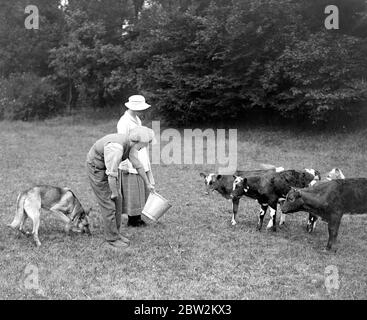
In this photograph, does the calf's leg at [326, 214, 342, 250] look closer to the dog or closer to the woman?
the woman

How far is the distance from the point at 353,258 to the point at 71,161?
10197mm

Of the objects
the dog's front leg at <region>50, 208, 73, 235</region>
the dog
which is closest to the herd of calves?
the dog

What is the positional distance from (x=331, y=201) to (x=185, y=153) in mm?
9200


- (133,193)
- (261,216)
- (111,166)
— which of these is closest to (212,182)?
(261,216)

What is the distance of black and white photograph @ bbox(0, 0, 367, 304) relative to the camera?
6.66 metres

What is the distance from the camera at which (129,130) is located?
311 inches

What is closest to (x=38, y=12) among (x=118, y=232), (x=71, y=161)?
(x=71, y=161)

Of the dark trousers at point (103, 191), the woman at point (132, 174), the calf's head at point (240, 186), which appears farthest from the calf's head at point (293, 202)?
the dark trousers at point (103, 191)

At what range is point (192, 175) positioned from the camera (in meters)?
13.5

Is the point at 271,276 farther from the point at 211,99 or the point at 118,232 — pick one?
the point at 211,99

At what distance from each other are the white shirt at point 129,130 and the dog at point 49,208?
1.03 metres

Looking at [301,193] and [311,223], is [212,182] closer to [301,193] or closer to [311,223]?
[311,223]

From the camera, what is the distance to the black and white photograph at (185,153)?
666cm

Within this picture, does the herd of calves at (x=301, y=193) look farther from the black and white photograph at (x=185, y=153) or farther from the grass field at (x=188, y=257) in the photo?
the grass field at (x=188, y=257)
